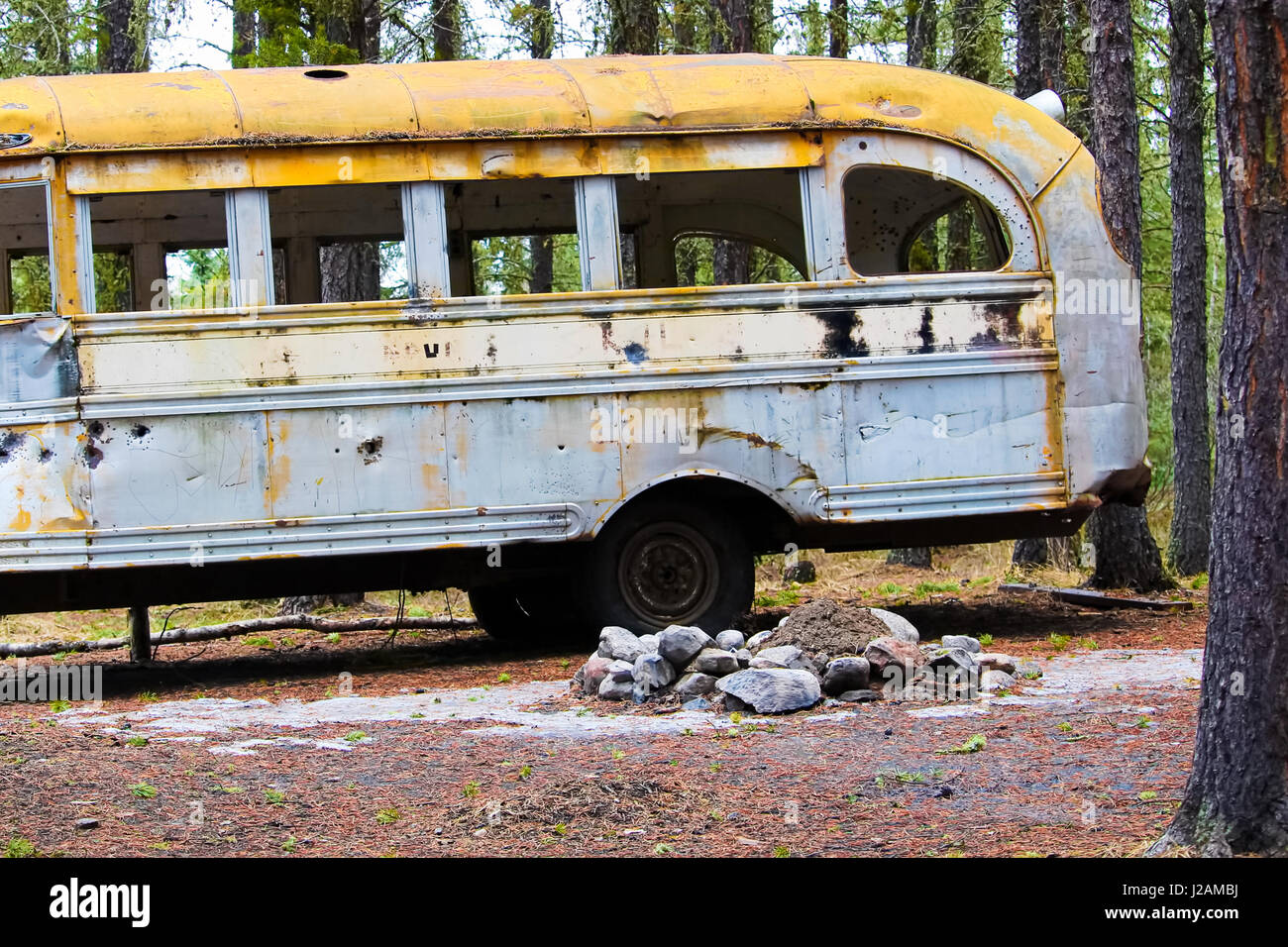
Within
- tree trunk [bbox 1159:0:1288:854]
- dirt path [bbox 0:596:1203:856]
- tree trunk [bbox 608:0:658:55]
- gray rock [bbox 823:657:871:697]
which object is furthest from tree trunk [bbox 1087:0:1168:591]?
tree trunk [bbox 1159:0:1288:854]

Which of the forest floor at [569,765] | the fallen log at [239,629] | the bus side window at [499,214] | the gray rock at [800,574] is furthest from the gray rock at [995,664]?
the gray rock at [800,574]

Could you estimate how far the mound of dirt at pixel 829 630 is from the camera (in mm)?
8352

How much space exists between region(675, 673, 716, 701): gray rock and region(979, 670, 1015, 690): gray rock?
1373mm

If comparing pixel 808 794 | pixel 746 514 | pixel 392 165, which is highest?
pixel 392 165

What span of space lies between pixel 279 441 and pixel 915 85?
4.37 m

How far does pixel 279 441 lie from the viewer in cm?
895

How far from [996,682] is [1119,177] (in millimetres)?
4961

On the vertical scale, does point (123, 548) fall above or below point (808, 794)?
above

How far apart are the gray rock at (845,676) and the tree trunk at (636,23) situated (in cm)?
804

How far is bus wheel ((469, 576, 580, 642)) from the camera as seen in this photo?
1073 cm

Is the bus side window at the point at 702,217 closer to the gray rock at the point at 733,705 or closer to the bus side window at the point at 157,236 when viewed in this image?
the bus side window at the point at 157,236
